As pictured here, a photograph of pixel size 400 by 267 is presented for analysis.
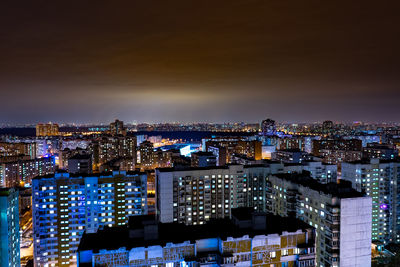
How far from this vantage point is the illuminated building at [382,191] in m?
21.7

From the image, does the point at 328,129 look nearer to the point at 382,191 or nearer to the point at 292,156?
the point at 292,156

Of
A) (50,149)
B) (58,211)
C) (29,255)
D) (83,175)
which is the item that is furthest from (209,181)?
(50,149)

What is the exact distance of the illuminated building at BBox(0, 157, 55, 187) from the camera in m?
37.6

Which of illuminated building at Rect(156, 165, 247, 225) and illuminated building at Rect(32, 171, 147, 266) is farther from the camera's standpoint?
illuminated building at Rect(156, 165, 247, 225)

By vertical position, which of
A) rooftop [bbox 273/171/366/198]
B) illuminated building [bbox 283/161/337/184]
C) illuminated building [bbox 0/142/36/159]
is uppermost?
rooftop [bbox 273/171/366/198]

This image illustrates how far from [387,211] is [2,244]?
22.1 m

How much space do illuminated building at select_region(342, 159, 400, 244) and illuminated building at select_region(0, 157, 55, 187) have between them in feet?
116

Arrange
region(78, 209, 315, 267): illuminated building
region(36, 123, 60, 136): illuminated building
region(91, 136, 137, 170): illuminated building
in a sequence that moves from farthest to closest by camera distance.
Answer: region(36, 123, 60, 136): illuminated building, region(91, 136, 137, 170): illuminated building, region(78, 209, 315, 267): illuminated building

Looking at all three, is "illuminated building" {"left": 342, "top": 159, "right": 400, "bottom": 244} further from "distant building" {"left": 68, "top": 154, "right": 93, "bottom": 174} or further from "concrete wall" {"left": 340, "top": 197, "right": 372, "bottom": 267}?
"distant building" {"left": 68, "top": 154, "right": 93, "bottom": 174}

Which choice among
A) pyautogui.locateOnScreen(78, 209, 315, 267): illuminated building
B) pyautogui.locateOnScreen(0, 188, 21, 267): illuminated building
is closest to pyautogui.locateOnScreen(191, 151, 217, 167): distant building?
pyautogui.locateOnScreen(0, 188, 21, 267): illuminated building

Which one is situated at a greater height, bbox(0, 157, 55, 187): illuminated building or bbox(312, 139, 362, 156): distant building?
bbox(312, 139, 362, 156): distant building

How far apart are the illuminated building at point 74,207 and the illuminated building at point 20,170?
23.3 m

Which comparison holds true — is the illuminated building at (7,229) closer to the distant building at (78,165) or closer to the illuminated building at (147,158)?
the distant building at (78,165)

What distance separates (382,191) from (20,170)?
37.1m
